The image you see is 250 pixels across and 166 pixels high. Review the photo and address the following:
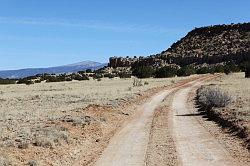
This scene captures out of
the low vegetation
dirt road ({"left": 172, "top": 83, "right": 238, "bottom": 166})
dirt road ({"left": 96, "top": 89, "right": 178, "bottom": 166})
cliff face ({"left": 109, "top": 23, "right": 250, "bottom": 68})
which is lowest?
dirt road ({"left": 96, "top": 89, "right": 178, "bottom": 166})

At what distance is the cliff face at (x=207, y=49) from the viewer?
148 metres

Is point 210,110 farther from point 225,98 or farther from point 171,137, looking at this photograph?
point 171,137

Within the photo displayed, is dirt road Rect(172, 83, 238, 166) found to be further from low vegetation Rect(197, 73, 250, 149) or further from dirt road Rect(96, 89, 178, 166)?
dirt road Rect(96, 89, 178, 166)

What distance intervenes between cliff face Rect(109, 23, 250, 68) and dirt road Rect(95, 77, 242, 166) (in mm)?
115347

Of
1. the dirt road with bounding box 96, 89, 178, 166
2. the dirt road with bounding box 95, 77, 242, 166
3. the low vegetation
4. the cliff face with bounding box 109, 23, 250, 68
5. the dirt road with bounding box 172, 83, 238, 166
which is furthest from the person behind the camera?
the cliff face with bounding box 109, 23, 250, 68

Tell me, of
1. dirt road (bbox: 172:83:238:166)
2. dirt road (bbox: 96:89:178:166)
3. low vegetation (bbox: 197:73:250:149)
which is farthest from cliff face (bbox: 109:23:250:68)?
dirt road (bbox: 96:89:178:166)

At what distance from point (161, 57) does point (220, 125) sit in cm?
14347

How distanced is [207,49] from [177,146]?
480 feet

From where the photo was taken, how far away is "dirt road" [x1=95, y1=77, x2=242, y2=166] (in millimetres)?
16719

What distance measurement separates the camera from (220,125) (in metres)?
26.0

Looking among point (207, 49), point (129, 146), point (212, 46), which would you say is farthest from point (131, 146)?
point (212, 46)

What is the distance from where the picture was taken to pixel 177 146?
19484 mm

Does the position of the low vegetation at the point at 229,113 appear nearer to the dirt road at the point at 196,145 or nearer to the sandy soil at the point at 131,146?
the dirt road at the point at 196,145

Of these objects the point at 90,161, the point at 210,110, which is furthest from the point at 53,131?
the point at 210,110
